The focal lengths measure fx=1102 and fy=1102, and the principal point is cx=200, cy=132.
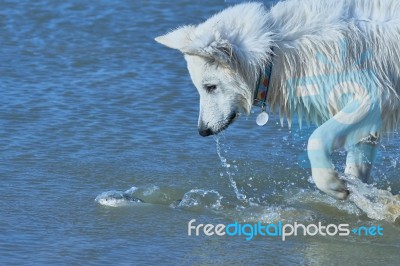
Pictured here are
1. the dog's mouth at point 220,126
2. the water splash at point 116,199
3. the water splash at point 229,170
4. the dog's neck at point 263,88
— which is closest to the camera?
the dog's neck at point 263,88

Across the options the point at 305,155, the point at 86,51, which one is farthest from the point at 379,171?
the point at 86,51

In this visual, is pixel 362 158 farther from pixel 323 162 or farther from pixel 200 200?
pixel 200 200

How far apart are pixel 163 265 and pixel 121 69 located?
4362 mm

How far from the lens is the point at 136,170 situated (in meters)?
7.27

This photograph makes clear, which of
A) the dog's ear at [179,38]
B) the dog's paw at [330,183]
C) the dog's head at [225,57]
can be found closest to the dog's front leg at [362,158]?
the dog's paw at [330,183]

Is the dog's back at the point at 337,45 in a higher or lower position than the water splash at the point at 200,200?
higher

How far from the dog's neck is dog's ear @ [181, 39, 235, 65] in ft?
0.89

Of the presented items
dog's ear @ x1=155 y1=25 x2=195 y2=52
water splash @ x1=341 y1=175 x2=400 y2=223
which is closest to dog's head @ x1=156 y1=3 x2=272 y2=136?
dog's ear @ x1=155 y1=25 x2=195 y2=52

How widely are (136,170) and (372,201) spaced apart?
1681 millimetres

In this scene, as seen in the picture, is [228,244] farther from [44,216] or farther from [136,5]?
[136,5]

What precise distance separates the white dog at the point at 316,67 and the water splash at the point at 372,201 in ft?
0.35

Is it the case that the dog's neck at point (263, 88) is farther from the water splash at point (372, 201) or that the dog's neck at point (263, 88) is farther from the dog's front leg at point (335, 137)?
the water splash at point (372, 201)

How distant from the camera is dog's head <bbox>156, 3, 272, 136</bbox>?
5965 mm

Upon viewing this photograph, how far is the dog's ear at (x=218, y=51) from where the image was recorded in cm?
591
